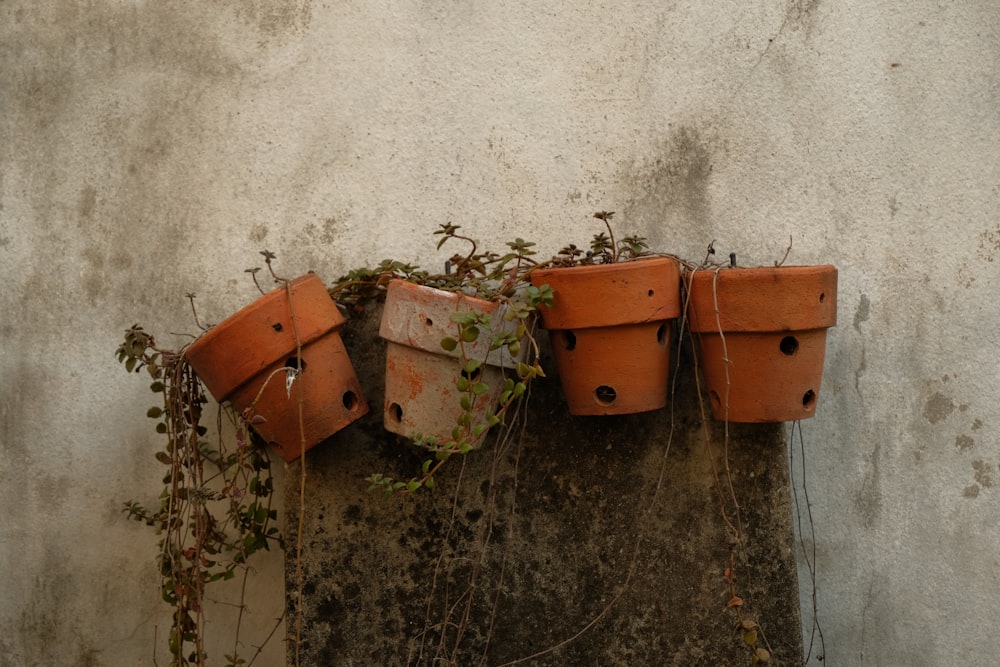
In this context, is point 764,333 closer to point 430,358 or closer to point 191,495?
point 430,358

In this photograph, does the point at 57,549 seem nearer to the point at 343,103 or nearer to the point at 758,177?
the point at 343,103

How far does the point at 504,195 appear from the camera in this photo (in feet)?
7.73

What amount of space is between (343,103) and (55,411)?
104 cm

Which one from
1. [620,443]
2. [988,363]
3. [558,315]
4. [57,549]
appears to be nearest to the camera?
[558,315]

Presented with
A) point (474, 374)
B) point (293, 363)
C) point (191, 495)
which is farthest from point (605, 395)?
point (191, 495)

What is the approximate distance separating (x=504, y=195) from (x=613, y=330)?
0.61m

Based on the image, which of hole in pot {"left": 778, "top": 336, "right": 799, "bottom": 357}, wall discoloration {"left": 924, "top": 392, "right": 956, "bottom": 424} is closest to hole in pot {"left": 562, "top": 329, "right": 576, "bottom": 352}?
hole in pot {"left": 778, "top": 336, "right": 799, "bottom": 357}

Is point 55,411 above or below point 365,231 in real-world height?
below

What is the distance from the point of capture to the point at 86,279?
8.11 feet

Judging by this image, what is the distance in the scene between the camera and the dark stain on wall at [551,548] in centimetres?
200

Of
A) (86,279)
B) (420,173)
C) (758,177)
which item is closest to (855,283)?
(758,177)

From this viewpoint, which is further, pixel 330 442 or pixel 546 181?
pixel 546 181

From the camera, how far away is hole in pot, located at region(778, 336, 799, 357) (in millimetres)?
1899

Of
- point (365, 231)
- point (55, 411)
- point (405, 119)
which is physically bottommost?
point (55, 411)
